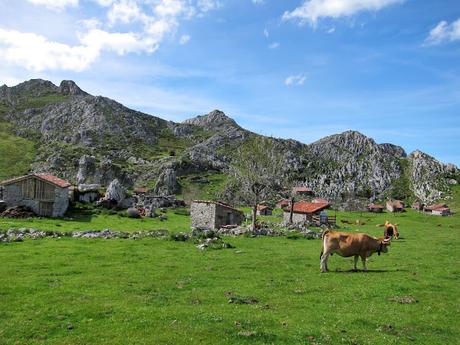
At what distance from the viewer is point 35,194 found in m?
61.8

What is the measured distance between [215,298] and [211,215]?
39063mm

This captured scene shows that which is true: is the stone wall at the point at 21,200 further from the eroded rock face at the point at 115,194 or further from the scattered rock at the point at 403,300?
the scattered rock at the point at 403,300

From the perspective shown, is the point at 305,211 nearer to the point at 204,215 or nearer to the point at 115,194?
the point at 204,215

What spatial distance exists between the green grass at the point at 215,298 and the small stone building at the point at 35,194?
98.6 feet

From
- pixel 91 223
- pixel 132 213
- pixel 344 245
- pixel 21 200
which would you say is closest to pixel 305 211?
pixel 132 213

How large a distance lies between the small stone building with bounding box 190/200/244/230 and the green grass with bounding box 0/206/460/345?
79.5 ft

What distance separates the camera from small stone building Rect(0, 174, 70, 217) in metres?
61.3

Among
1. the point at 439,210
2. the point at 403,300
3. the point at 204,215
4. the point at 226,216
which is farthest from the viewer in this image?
the point at 439,210

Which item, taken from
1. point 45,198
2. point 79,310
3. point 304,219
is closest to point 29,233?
point 45,198

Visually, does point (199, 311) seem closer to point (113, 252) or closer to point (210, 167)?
point (113, 252)

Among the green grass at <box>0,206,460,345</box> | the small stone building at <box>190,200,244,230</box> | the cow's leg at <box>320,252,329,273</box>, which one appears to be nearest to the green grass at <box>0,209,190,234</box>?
the small stone building at <box>190,200,244,230</box>

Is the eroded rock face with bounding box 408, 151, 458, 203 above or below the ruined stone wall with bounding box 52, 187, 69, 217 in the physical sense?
above

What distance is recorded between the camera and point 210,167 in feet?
569

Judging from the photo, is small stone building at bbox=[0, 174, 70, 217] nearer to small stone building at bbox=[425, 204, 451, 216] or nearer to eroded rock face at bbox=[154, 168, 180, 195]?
eroded rock face at bbox=[154, 168, 180, 195]
